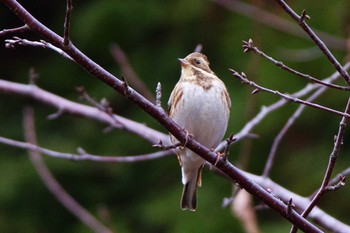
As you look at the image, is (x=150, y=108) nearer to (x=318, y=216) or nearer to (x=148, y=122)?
(x=318, y=216)

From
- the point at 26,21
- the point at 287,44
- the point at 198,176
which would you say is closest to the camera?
the point at 26,21

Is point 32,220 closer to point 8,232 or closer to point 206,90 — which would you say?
point 8,232

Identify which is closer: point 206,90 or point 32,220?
point 206,90

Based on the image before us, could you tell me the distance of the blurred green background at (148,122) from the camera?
8.55m

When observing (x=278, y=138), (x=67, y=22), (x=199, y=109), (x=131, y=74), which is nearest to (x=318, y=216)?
(x=278, y=138)

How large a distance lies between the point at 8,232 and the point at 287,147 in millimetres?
3131

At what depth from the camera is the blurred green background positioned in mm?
8555

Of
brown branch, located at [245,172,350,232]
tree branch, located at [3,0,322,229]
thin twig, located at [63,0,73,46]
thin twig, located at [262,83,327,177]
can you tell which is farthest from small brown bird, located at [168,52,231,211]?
thin twig, located at [63,0,73,46]

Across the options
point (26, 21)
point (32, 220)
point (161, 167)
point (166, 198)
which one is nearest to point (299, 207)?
point (26, 21)

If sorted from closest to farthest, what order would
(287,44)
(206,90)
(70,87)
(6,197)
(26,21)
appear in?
1. (26,21)
2. (206,90)
3. (287,44)
4. (6,197)
5. (70,87)

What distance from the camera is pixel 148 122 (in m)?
9.12

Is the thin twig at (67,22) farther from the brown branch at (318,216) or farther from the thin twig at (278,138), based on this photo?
the thin twig at (278,138)

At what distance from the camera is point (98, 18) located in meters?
9.48

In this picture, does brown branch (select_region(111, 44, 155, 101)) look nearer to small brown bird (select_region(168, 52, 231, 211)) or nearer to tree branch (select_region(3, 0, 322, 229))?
small brown bird (select_region(168, 52, 231, 211))
